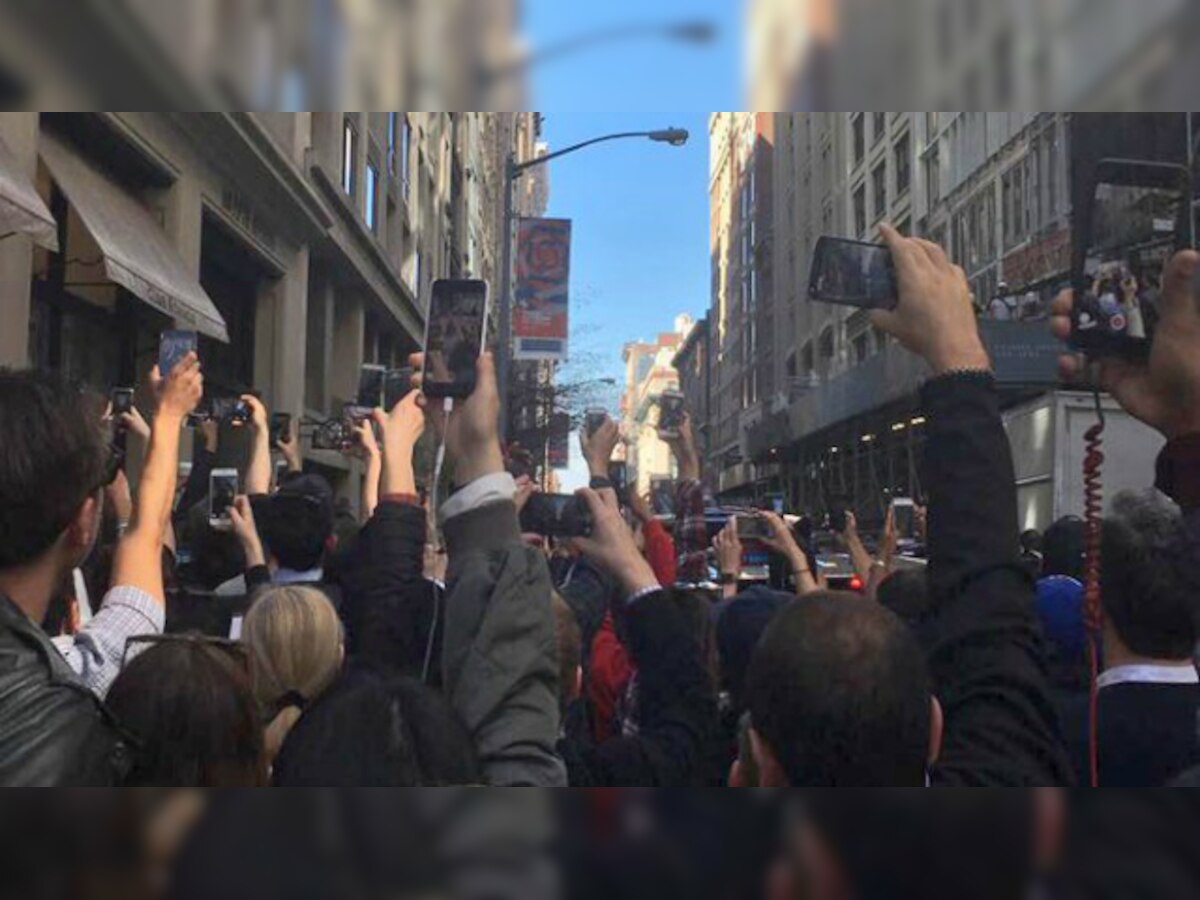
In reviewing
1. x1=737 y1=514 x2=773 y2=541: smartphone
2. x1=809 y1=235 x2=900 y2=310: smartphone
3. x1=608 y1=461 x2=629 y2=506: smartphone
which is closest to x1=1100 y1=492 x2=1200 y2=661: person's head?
x1=809 y1=235 x2=900 y2=310: smartphone

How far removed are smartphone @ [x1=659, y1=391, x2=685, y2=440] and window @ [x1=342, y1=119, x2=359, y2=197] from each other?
27.9 inches

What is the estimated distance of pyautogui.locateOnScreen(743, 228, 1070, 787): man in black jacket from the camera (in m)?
1.46

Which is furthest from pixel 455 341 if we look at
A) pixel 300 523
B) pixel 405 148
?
pixel 300 523

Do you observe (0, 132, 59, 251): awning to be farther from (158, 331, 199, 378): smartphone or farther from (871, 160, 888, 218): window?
(871, 160, 888, 218): window

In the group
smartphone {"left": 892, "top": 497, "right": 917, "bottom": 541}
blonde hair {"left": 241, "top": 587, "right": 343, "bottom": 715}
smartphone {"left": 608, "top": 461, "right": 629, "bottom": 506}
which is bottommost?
blonde hair {"left": 241, "top": 587, "right": 343, "bottom": 715}

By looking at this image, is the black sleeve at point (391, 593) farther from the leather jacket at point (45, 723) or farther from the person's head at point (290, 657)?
the leather jacket at point (45, 723)

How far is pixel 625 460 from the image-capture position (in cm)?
231

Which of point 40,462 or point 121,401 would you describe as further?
point 121,401

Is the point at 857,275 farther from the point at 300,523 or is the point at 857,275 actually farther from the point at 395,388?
the point at 300,523

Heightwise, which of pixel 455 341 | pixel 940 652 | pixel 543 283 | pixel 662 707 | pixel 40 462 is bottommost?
pixel 662 707

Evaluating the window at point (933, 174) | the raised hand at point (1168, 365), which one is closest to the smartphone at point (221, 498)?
the window at point (933, 174)

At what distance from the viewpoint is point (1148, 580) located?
1.97 metres

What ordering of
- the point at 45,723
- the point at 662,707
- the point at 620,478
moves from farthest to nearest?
the point at 620,478
the point at 662,707
the point at 45,723

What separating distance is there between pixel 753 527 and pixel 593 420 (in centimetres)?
43
